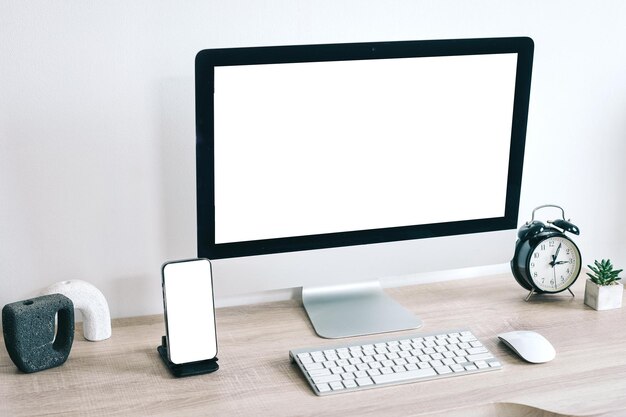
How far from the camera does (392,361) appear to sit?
4.49ft

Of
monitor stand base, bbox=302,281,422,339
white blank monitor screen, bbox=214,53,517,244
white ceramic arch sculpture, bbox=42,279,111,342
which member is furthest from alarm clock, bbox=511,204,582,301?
white ceramic arch sculpture, bbox=42,279,111,342

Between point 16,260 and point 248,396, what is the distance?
550mm

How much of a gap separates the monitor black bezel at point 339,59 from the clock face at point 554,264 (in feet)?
0.26

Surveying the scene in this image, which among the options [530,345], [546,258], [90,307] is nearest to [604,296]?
[546,258]

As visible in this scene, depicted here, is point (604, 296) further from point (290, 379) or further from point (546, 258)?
point (290, 379)

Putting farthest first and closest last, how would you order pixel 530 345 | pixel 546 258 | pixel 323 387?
pixel 546 258 < pixel 530 345 < pixel 323 387

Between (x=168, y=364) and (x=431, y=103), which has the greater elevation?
(x=431, y=103)

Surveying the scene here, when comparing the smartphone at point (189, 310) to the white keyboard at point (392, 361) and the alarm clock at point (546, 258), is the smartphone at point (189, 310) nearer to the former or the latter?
the white keyboard at point (392, 361)

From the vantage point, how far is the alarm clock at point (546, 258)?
1.65 m

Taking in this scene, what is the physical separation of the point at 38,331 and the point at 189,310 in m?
0.24

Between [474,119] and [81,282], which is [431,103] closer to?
[474,119]

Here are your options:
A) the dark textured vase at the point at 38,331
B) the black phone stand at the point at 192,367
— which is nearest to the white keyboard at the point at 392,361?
the black phone stand at the point at 192,367

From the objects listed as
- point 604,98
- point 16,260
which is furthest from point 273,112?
point 604,98

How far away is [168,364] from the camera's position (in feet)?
4.49
